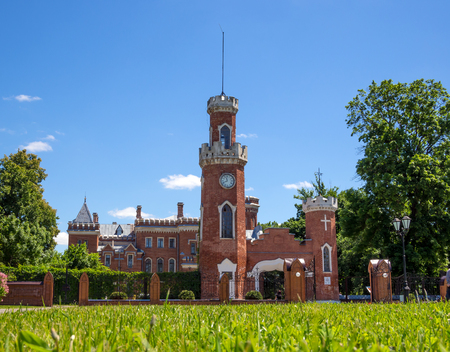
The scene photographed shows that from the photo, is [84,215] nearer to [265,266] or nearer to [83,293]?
[265,266]

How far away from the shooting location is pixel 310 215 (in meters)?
29.8

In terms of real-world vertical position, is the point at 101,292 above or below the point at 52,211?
below

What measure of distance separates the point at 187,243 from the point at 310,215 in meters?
23.0

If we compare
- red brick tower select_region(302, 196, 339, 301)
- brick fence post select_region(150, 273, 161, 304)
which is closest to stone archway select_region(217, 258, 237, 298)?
red brick tower select_region(302, 196, 339, 301)

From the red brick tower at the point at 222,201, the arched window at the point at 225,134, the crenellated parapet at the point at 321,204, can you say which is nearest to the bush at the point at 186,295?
the red brick tower at the point at 222,201

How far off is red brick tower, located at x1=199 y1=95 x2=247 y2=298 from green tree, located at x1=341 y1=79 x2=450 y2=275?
6.94 metres

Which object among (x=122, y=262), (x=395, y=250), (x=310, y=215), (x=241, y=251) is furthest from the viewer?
(x=122, y=262)

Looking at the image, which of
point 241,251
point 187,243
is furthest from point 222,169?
point 187,243

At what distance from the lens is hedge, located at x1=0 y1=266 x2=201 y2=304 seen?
82.2 ft

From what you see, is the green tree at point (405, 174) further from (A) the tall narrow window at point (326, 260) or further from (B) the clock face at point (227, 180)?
(B) the clock face at point (227, 180)

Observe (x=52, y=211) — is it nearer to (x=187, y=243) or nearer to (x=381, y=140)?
(x=187, y=243)

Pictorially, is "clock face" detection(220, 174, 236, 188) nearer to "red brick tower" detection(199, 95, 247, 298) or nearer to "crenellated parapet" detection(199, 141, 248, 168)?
"red brick tower" detection(199, 95, 247, 298)

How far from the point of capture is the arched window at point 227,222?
27375 mm

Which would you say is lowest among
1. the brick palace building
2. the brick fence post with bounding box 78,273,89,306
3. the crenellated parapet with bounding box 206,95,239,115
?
the brick fence post with bounding box 78,273,89,306
